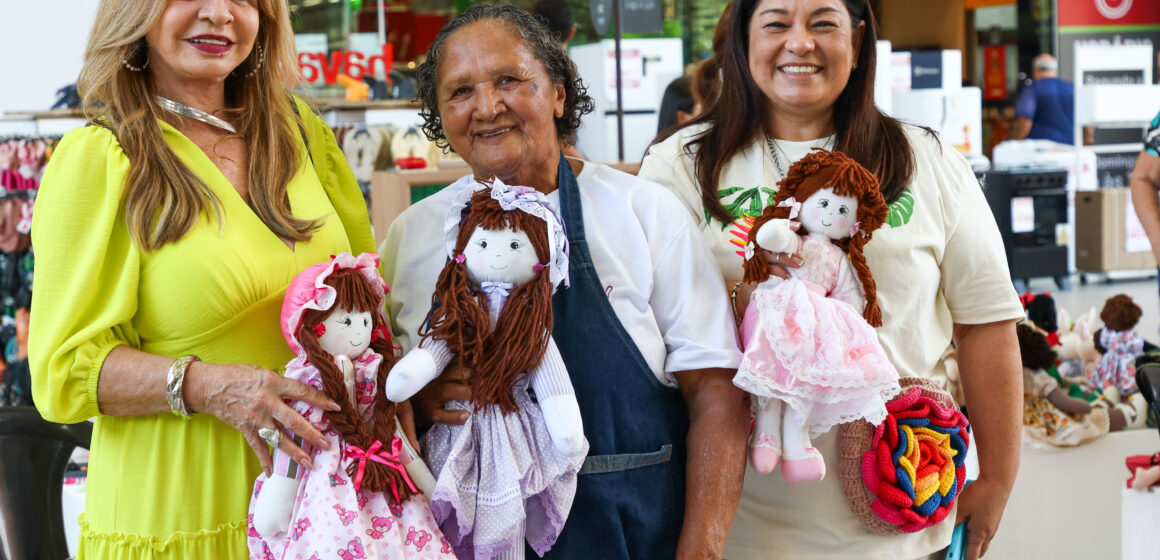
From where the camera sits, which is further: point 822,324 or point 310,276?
point 822,324

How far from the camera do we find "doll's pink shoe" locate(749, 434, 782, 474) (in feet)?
5.62

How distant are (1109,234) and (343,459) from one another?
9.28 meters

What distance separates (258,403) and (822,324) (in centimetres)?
87

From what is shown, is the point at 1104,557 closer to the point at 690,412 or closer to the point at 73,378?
the point at 690,412

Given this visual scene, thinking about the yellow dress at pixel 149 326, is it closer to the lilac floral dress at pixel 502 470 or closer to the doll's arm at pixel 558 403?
the lilac floral dress at pixel 502 470

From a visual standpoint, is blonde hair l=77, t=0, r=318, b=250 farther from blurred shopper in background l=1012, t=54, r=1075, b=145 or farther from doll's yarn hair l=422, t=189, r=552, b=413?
blurred shopper in background l=1012, t=54, r=1075, b=145

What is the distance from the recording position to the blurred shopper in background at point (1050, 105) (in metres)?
9.98

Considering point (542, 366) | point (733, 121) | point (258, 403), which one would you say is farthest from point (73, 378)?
point (733, 121)

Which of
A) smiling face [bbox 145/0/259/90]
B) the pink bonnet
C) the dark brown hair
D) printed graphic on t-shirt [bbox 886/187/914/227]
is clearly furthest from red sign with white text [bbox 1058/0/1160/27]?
the pink bonnet

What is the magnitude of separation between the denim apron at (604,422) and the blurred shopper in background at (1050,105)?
9.61 metres

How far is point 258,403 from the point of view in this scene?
1.52 metres

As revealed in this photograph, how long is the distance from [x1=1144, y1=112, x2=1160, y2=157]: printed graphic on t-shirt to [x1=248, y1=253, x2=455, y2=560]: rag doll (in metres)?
3.63

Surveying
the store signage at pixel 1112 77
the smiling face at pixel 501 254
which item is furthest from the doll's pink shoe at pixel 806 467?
the store signage at pixel 1112 77

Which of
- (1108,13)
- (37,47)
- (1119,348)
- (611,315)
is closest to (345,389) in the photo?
(611,315)
